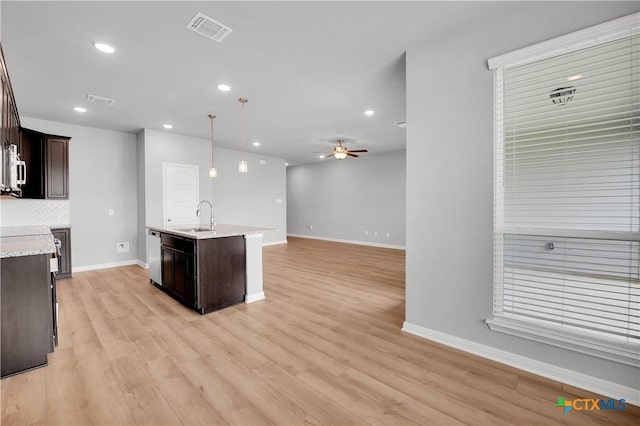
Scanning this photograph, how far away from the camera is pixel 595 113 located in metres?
1.94

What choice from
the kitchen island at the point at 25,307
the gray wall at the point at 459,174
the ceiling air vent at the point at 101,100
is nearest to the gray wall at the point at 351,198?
the gray wall at the point at 459,174

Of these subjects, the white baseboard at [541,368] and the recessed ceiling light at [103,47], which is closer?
the white baseboard at [541,368]

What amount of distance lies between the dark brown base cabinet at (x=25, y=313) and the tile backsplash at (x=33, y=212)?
3.67 meters

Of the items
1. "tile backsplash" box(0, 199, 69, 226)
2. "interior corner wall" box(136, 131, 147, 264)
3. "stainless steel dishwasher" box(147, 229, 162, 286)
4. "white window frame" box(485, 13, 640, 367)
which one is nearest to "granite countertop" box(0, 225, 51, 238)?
"tile backsplash" box(0, 199, 69, 226)

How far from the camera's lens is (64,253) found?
15.9 ft

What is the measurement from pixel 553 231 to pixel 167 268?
432 centimetres

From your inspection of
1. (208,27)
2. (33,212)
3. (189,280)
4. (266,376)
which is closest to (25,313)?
(189,280)

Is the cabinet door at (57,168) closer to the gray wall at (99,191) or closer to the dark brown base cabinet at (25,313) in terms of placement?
the gray wall at (99,191)

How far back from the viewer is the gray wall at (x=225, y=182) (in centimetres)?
570

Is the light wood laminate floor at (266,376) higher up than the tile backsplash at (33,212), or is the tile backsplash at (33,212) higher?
the tile backsplash at (33,212)

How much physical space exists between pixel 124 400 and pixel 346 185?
8.40m

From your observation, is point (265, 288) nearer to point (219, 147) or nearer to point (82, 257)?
point (82, 257)

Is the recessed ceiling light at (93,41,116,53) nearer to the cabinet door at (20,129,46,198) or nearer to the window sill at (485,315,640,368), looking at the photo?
the cabinet door at (20,129,46,198)

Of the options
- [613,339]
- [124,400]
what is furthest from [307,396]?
[613,339]
